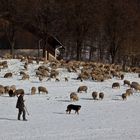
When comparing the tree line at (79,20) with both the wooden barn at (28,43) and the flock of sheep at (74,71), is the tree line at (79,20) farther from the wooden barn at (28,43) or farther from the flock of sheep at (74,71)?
the flock of sheep at (74,71)

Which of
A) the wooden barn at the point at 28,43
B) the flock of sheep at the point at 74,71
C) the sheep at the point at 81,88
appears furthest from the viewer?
the wooden barn at the point at 28,43

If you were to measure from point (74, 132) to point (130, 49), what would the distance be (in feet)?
210

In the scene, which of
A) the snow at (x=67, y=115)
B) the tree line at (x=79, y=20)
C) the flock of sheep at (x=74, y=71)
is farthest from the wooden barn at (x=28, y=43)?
the snow at (x=67, y=115)

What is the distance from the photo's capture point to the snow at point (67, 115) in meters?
24.7

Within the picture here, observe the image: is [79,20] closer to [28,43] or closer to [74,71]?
[28,43]

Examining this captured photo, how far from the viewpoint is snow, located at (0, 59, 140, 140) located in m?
24.7

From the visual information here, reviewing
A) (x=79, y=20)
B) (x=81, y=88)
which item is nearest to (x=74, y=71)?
(x=81, y=88)

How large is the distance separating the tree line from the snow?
22799mm

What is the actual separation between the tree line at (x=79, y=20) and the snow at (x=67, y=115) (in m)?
22.8

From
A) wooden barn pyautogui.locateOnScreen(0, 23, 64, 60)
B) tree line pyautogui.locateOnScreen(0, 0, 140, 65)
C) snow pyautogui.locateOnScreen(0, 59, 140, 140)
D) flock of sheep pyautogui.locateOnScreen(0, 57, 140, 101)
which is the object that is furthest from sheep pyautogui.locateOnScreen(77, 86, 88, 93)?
wooden barn pyautogui.locateOnScreen(0, 23, 64, 60)

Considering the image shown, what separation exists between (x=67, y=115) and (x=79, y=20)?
155 ft

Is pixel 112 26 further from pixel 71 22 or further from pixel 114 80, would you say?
pixel 114 80

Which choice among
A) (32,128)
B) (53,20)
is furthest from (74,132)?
(53,20)

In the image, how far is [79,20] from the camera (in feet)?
258
